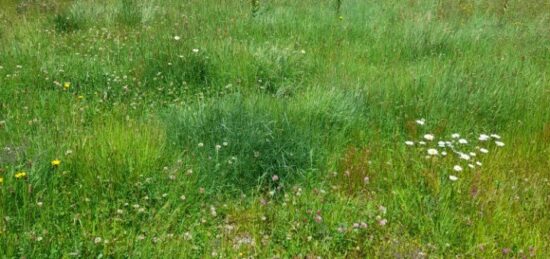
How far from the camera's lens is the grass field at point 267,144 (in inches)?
109

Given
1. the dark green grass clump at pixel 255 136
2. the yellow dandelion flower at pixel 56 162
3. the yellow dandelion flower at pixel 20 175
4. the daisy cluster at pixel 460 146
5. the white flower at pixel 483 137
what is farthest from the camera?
the white flower at pixel 483 137

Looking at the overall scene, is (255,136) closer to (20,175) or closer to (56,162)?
(56,162)

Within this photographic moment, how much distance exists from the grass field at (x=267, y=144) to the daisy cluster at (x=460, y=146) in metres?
0.02

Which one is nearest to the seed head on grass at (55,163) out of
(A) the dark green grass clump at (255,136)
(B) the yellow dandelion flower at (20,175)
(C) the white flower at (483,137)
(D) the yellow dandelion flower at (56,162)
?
(D) the yellow dandelion flower at (56,162)

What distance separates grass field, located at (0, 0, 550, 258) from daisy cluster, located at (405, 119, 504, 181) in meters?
0.02

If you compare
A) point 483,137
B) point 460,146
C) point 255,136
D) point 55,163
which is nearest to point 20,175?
point 55,163

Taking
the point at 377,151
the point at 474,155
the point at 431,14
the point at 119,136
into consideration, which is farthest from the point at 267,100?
the point at 431,14

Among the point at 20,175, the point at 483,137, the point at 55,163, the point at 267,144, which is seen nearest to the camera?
the point at 20,175

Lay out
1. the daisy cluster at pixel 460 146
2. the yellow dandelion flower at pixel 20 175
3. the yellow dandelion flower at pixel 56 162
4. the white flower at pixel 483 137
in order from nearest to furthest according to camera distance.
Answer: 1. the yellow dandelion flower at pixel 20 175
2. the yellow dandelion flower at pixel 56 162
3. the daisy cluster at pixel 460 146
4. the white flower at pixel 483 137

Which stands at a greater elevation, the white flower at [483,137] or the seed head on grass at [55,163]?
the seed head on grass at [55,163]

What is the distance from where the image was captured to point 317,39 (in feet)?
21.9

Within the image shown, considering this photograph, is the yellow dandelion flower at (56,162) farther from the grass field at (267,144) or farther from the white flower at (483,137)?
the white flower at (483,137)

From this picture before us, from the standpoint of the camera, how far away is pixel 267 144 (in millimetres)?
3537

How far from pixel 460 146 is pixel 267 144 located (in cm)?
169
